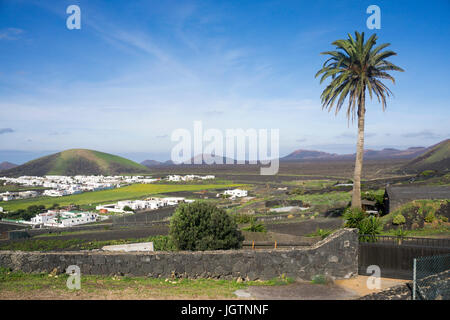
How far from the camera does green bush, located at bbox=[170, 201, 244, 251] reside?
15.5 meters

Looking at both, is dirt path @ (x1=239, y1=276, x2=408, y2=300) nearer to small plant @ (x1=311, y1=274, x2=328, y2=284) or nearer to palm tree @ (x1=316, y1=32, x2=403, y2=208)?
small plant @ (x1=311, y1=274, x2=328, y2=284)

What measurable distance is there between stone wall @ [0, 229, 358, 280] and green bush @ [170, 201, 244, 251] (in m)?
3.01

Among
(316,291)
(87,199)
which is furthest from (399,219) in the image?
(87,199)

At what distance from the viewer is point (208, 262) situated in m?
12.3

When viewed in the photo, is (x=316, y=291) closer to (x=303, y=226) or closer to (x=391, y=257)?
(x=391, y=257)

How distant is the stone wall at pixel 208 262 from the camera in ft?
40.2

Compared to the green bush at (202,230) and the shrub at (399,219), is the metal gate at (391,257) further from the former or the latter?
the shrub at (399,219)

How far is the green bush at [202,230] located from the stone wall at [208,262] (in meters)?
3.01

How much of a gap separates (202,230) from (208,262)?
3574 mm

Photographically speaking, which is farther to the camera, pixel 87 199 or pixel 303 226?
pixel 87 199

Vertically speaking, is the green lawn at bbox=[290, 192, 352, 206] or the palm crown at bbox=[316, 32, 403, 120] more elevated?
the palm crown at bbox=[316, 32, 403, 120]

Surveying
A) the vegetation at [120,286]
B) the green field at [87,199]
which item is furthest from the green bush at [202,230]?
the green field at [87,199]

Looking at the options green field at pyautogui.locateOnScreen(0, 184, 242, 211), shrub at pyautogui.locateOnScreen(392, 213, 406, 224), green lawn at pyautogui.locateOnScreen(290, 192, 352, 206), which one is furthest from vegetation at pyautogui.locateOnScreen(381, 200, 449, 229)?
green field at pyautogui.locateOnScreen(0, 184, 242, 211)
